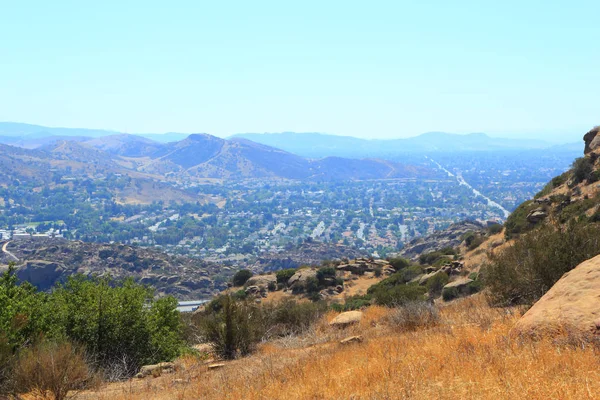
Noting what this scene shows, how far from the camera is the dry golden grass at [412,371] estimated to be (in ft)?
17.0

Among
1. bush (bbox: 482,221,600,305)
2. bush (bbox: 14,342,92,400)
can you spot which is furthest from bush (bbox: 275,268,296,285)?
bush (bbox: 14,342,92,400)

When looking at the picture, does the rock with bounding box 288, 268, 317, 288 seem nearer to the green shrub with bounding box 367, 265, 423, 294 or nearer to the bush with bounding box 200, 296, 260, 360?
the green shrub with bounding box 367, 265, 423, 294

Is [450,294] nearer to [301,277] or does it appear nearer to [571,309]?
[571,309]

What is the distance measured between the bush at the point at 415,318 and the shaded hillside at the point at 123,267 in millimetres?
64922

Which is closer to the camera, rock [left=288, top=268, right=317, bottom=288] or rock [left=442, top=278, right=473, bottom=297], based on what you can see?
rock [left=442, top=278, right=473, bottom=297]

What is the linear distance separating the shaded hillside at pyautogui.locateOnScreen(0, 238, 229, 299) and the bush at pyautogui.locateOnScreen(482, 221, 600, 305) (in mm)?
65751

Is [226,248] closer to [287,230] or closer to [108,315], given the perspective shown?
[287,230]

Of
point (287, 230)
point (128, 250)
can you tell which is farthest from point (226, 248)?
point (128, 250)

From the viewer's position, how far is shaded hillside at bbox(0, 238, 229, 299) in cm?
7631

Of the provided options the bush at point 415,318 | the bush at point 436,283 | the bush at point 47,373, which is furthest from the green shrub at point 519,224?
the bush at point 47,373

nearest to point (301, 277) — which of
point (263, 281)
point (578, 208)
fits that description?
point (263, 281)

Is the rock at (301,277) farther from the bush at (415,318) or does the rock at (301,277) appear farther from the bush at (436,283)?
the bush at (415,318)

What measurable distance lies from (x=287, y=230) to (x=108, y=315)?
187656 mm

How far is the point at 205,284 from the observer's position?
77938 millimetres
